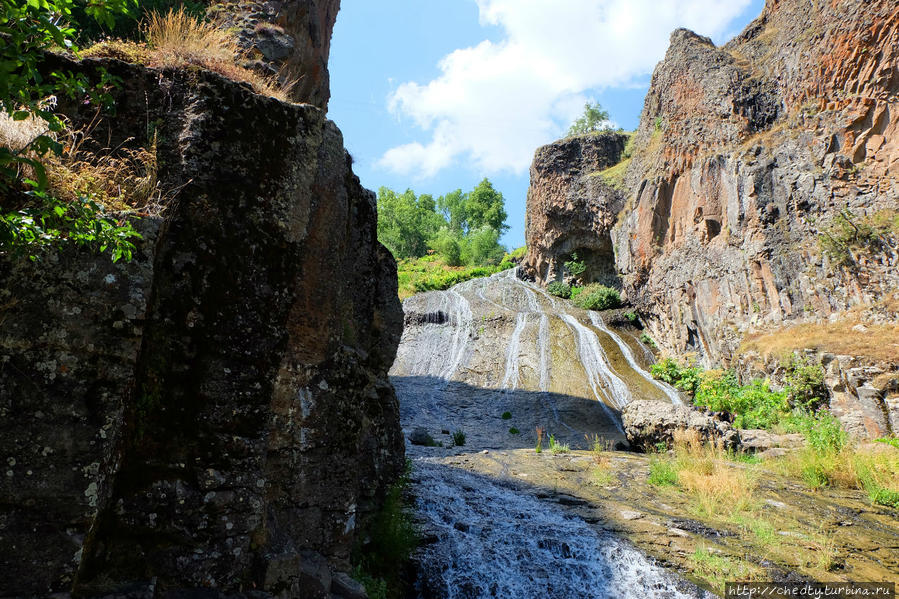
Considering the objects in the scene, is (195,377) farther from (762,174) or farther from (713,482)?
(762,174)

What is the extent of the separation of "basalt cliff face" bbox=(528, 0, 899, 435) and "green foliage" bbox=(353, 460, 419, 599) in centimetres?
1125

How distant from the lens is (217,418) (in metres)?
3.47

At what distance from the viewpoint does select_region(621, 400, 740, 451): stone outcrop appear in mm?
11711

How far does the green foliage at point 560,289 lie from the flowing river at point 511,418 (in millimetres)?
746

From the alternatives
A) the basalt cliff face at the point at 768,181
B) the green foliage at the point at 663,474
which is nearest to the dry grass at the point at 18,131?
the green foliage at the point at 663,474

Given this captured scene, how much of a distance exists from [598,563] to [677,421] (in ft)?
23.1

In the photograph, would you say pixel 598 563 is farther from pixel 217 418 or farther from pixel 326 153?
pixel 326 153

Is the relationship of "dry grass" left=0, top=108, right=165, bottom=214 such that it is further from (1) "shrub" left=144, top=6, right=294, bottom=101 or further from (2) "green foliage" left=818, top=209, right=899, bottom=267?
(2) "green foliage" left=818, top=209, right=899, bottom=267

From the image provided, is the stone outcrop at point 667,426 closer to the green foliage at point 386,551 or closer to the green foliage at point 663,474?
the green foliage at point 663,474

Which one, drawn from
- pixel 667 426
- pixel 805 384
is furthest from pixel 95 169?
pixel 805 384

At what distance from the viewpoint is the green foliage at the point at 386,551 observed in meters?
5.03

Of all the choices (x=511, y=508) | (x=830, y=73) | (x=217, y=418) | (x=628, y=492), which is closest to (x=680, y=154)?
(x=830, y=73)

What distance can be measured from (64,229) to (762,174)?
67.2 feet

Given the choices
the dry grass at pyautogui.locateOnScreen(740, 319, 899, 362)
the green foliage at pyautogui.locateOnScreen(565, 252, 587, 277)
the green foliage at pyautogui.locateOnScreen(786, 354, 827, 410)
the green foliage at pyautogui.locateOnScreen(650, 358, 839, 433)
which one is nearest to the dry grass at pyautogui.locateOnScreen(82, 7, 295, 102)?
the green foliage at pyautogui.locateOnScreen(650, 358, 839, 433)
